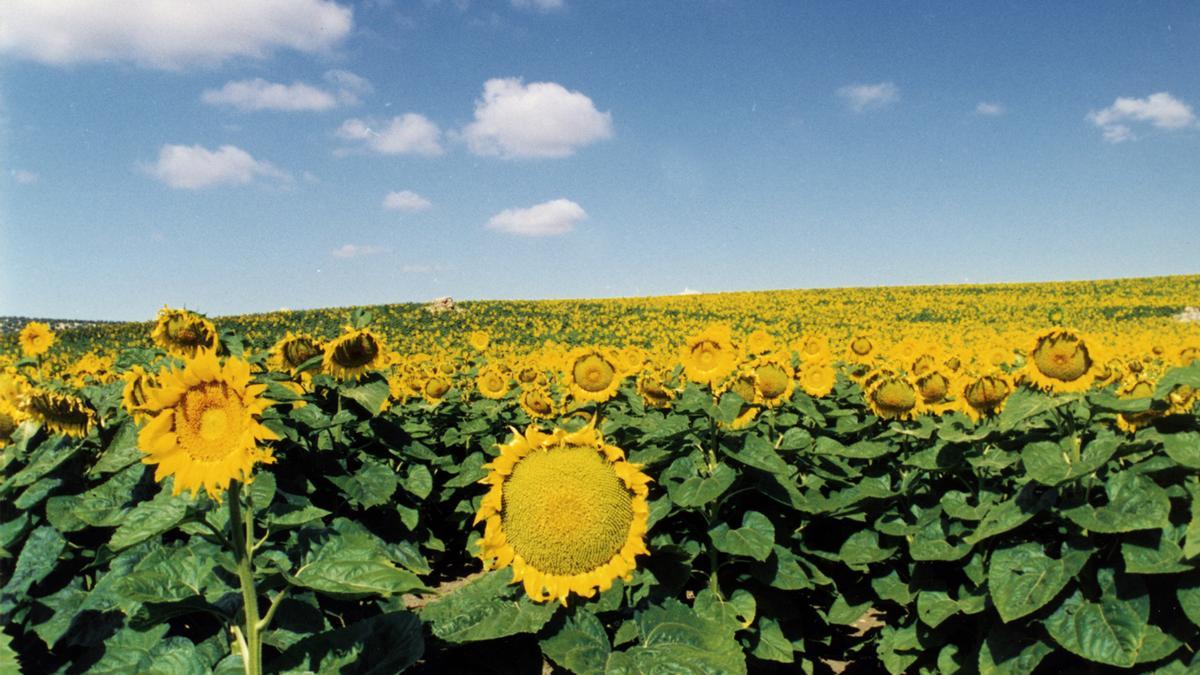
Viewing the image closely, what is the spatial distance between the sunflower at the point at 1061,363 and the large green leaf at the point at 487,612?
121 inches

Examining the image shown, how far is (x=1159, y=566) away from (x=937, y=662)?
1670 millimetres

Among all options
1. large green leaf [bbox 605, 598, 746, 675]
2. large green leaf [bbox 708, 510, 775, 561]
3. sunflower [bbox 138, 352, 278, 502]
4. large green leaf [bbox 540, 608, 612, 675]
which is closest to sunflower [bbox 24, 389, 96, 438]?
sunflower [bbox 138, 352, 278, 502]

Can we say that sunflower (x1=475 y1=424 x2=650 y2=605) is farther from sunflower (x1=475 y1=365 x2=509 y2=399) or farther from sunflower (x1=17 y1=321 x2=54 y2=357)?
sunflower (x1=475 y1=365 x2=509 y2=399)

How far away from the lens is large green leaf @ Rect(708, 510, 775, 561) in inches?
147

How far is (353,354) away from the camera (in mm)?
4258

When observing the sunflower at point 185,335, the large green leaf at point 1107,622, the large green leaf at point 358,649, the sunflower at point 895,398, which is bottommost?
the large green leaf at point 1107,622

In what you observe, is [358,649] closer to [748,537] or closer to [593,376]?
[748,537]

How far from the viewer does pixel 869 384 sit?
6.12 m

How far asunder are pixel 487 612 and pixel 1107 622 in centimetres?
279

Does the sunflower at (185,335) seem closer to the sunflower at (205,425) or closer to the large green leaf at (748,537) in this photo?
the sunflower at (205,425)

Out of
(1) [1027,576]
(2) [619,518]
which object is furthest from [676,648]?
(1) [1027,576]

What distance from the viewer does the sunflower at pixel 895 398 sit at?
216 inches

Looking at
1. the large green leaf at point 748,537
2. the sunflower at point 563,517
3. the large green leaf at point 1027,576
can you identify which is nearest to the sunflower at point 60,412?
the sunflower at point 563,517

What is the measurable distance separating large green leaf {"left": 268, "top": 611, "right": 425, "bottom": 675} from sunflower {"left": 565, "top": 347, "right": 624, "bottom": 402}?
2787 mm
